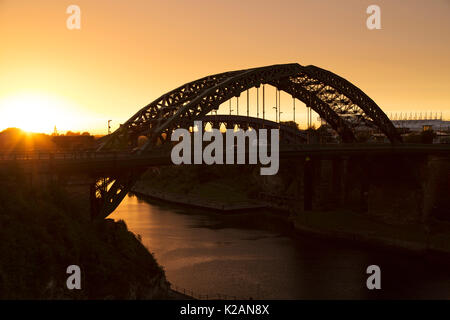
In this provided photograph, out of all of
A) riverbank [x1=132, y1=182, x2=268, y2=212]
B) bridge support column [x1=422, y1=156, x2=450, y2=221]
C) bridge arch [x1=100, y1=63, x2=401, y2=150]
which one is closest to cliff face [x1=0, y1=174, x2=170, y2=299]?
bridge arch [x1=100, y1=63, x2=401, y2=150]

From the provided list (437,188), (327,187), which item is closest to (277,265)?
(437,188)

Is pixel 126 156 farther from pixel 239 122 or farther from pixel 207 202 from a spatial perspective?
pixel 207 202

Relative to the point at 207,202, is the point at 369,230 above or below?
below

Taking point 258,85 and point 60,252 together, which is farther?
point 258,85

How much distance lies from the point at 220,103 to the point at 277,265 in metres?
16.6

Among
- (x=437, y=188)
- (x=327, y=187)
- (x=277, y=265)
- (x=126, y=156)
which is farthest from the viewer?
(x=327, y=187)

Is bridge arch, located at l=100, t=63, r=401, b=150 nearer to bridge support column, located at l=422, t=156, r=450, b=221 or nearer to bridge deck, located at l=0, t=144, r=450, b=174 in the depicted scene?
bridge deck, located at l=0, t=144, r=450, b=174

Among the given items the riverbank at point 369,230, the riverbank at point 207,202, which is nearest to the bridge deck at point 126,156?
the riverbank at point 369,230

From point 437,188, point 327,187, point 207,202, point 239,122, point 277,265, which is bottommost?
point 277,265

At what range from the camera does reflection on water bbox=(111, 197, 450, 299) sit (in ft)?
114

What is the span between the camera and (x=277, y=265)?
1620 inches

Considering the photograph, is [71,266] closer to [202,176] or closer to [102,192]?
[102,192]
